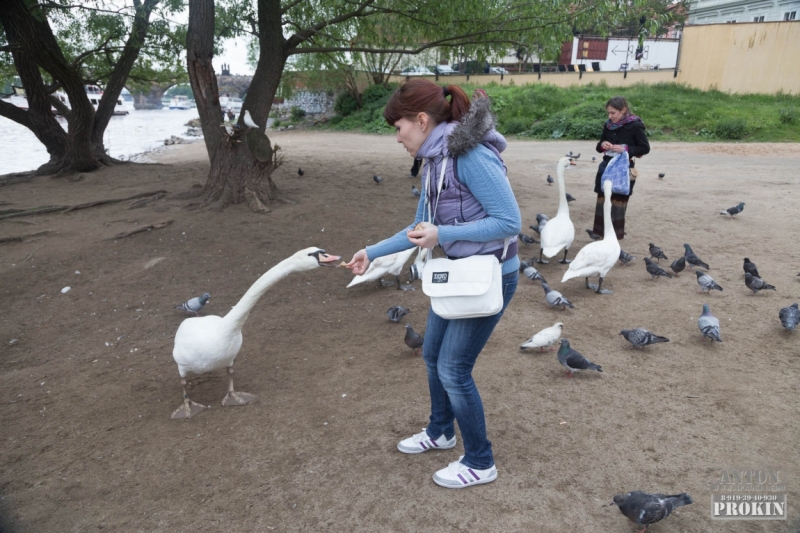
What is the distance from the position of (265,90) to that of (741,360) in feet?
26.6

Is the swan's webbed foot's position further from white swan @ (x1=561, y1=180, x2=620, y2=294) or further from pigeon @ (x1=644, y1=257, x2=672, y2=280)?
pigeon @ (x1=644, y1=257, x2=672, y2=280)

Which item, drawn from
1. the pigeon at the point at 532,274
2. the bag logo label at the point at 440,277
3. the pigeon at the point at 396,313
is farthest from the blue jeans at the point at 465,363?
the pigeon at the point at 532,274

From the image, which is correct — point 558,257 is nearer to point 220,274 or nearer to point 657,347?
point 657,347

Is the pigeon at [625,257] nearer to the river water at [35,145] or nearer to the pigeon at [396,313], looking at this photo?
the pigeon at [396,313]

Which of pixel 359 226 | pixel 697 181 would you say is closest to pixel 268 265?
pixel 359 226

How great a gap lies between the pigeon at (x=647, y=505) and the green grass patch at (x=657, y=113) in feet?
57.5

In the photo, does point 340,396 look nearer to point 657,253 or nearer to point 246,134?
point 657,253

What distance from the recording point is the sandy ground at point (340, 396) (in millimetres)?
2980

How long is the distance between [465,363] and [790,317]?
401cm

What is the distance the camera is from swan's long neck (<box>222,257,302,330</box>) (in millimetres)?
3629

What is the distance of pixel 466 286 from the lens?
2418mm

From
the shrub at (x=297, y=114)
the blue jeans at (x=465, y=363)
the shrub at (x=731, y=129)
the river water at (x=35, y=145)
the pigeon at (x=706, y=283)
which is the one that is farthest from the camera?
the shrub at (x=297, y=114)

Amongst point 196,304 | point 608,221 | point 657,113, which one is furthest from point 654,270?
point 657,113

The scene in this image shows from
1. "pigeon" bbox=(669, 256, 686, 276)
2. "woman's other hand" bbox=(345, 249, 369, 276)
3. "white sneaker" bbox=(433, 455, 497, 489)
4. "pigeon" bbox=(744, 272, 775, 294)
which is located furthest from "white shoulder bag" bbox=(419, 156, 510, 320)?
"pigeon" bbox=(669, 256, 686, 276)
